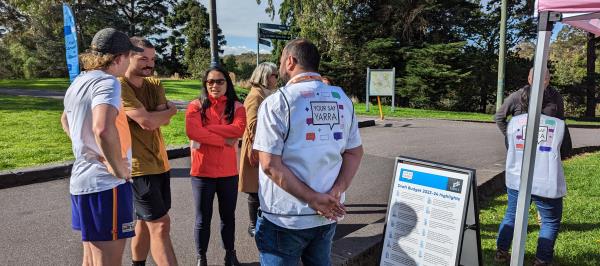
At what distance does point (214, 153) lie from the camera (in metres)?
3.50

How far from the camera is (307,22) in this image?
25891mm

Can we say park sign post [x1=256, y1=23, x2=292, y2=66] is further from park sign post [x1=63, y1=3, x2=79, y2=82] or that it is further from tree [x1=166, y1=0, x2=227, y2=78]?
tree [x1=166, y1=0, x2=227, y2=78]

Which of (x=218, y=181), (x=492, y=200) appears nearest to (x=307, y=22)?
(x=492, y=200)

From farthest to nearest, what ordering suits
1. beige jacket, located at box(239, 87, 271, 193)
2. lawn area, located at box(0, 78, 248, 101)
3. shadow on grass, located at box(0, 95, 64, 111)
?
lawn area, located at box(0, 78, 248, 101), shadow on grass, located at box(0, 95, 64, 111), beige jacket, located at box(239, 87, 271, 193)

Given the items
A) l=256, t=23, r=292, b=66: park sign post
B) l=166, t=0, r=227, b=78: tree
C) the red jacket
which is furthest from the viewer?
l=166, t=0, r=227, b=78: tree

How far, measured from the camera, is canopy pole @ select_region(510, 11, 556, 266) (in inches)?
101

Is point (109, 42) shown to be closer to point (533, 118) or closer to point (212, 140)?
point (212, 140)

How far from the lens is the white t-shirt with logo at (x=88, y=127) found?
2.23 meters

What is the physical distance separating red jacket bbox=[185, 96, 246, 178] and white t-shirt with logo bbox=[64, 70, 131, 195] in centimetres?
A: 114

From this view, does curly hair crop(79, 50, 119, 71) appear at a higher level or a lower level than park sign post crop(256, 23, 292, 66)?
lower

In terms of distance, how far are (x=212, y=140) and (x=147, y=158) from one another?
618 millimetres

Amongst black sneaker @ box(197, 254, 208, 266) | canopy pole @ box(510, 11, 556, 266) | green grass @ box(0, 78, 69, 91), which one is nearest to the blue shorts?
black sneaker @ box(197, 254, 208, 266)

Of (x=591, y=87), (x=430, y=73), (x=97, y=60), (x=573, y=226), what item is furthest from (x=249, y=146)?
(x=591, y=87)

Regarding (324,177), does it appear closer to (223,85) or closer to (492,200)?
(223,85)
